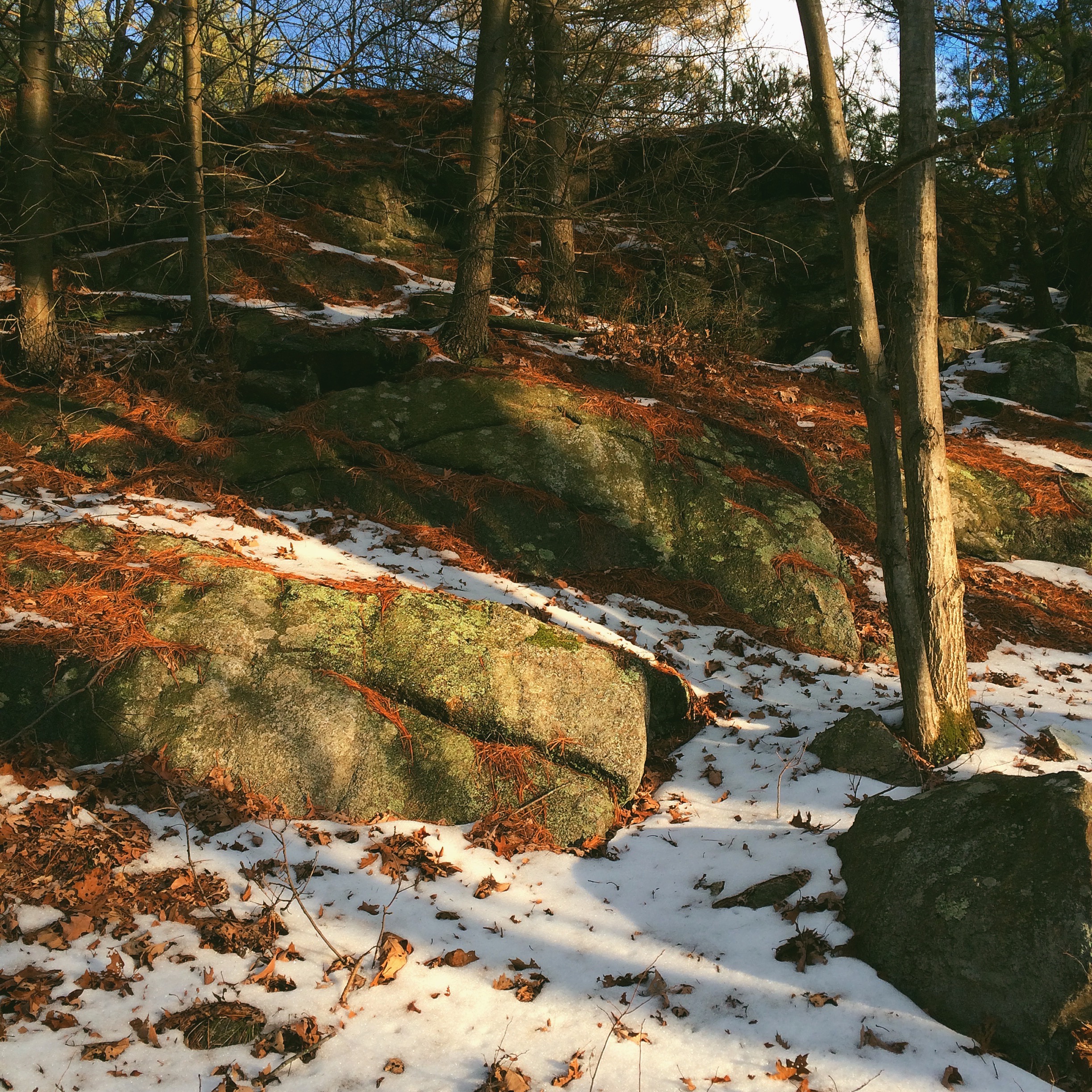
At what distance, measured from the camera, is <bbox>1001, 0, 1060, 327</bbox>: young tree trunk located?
1306cm

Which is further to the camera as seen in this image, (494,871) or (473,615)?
(473,615)

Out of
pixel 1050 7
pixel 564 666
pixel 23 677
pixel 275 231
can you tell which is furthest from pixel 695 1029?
pixel 1050 7

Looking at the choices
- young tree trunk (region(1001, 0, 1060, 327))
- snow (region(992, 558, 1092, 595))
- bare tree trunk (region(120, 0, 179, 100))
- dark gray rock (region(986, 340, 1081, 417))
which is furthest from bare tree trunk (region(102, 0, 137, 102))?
young tree trunk (region(1001, 0, 1060, 327))

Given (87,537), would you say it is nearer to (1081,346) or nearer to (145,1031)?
(145,1031)

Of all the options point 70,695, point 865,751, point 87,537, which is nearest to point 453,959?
point 70,695

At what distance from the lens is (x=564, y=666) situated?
5082 mm

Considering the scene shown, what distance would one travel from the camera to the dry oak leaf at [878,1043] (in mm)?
3025

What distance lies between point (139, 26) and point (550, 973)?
32.6ft

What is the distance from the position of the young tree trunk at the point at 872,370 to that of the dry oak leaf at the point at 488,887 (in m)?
2.86

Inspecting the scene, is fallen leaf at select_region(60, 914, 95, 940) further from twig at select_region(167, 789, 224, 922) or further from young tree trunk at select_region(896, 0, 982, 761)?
young tree trunk at select_region(896, 0, 982, 761)

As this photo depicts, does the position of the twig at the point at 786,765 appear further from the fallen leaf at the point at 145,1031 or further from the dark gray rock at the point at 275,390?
the dark gray rock at the point at 275,390

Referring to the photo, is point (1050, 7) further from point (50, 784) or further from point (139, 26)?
point (50, 784)

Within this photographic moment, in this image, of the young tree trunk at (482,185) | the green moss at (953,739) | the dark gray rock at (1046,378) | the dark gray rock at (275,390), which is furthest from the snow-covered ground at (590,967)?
the dark gray rock at (1046,378)

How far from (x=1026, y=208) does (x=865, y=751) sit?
13008 mm
